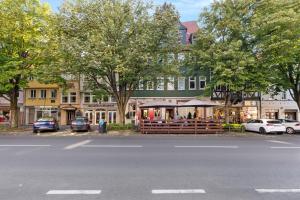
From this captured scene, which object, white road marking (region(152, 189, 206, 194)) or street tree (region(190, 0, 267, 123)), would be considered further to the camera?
street tree (region(190, 0, 267, 123))

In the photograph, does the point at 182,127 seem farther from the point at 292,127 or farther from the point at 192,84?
the point at 192,84

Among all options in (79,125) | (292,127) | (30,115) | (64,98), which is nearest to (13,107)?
(79,125)

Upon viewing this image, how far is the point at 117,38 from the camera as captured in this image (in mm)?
27984

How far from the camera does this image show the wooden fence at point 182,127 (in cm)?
2691

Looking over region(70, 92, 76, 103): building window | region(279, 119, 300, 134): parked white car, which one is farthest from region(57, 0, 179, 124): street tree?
region(70, 92, 76, 103): building window

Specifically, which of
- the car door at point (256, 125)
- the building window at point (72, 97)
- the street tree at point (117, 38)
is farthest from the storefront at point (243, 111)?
the building window at point (72, 97)

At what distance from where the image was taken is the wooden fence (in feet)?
88.3

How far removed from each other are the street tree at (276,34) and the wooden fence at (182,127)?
759 centimetres

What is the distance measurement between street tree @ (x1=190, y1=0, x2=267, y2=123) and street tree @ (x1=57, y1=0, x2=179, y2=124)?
3229mm

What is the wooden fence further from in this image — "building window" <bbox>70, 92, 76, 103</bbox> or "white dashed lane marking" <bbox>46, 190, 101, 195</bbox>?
"building window" <bbox>70, 92, 76, 103</bbox>

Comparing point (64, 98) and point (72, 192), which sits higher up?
point (64, 98)

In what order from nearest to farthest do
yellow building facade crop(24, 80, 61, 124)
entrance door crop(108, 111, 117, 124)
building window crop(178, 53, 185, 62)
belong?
building window crop(178, 53, 185, 62), entrance door crop(108, 111, 117, 124), yellow building facade crop(24, 80, 61, 124)

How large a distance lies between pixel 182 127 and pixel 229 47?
8515 millimetres

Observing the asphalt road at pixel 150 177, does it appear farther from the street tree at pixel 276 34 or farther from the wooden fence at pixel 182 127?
the street tree at pixel 276 34
